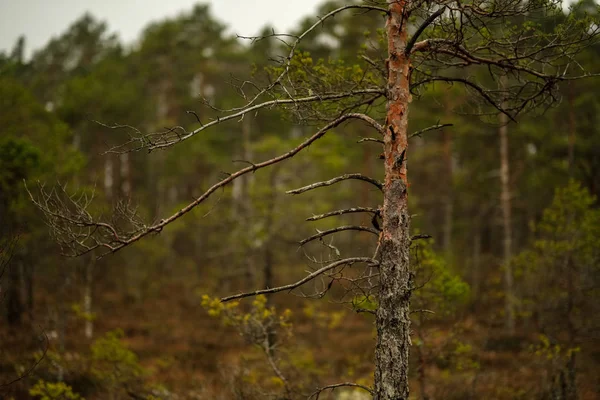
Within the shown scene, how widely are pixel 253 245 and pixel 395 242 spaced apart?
10.9 metres

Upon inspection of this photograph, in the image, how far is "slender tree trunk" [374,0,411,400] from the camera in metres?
4.12

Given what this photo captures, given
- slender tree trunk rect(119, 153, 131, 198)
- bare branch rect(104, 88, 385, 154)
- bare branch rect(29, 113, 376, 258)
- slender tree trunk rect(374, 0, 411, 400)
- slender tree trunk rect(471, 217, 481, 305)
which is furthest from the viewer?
slender tree trunk rect(119, 153, 131, 198)

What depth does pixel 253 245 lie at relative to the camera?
583 inches

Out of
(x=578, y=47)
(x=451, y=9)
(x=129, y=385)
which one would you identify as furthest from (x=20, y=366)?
(x=578, y=47)

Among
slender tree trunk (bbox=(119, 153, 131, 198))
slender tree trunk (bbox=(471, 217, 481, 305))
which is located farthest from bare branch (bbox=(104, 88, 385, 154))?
slender tree trunk (bbox=(119, 153, 131, 198))

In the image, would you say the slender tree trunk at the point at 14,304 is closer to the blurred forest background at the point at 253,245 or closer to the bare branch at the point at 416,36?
the blurred forest background at the point at 253,245

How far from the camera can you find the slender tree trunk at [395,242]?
4121 millimetres

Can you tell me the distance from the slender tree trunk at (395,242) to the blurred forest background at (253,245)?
40 cm

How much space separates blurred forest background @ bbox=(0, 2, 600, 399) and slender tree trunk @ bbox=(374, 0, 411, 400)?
15.7 inches

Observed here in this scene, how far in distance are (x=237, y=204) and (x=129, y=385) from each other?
382 inches

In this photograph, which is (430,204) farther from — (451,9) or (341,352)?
(451,9)

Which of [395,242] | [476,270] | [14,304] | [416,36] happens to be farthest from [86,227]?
[476,270]

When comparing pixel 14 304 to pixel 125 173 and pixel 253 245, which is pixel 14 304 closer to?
pixel 253 245

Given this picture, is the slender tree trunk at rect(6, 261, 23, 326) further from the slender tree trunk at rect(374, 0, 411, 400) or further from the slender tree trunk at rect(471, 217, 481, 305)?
the slender tree trunk at rect(471, 217, 481, 305)
